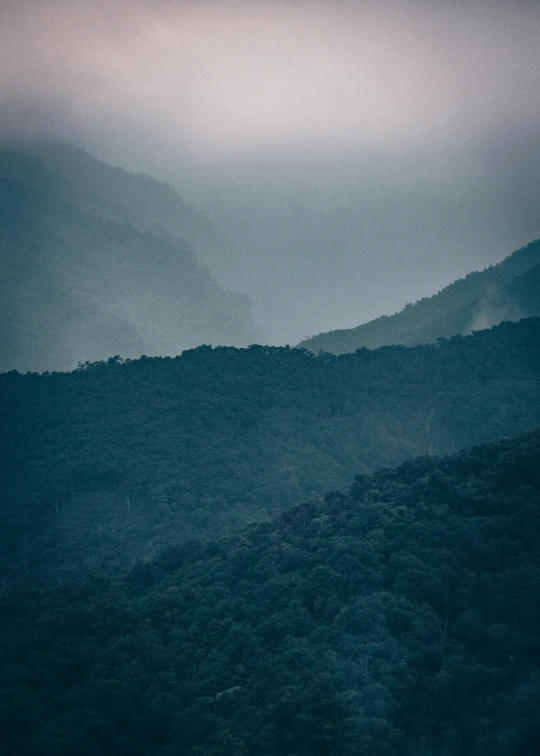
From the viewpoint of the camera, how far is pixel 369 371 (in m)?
53.2

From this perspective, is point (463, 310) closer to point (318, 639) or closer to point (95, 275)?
point (318, 639)

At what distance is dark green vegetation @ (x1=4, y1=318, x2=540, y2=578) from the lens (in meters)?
42.2

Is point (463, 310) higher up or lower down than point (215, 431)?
higher up

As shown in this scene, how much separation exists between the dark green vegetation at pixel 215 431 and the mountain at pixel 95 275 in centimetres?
5293

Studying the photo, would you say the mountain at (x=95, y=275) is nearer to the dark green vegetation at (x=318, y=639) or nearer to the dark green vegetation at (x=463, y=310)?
the dark green vegetation at (x=463, y=310)

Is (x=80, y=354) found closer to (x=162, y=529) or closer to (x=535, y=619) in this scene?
(x=162, y=529)

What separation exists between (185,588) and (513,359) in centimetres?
2821

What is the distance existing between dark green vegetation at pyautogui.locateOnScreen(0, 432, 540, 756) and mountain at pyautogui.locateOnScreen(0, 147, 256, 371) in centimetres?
7501

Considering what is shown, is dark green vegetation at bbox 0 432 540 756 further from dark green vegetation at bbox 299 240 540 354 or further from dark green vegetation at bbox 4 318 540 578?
dark green vegetation at bbox 299 240 540 354

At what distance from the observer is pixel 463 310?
6638cm

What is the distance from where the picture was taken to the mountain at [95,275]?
109m

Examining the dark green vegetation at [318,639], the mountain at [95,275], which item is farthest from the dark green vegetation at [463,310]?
the mountain at [95,275]

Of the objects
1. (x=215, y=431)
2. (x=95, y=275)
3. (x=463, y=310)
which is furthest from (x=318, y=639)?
(x=95, y=275)

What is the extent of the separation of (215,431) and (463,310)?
86.2 feet
